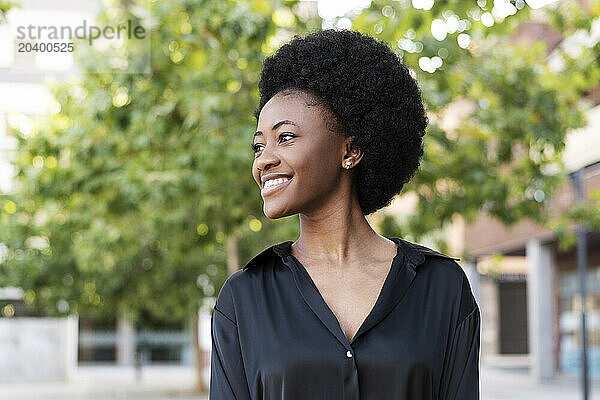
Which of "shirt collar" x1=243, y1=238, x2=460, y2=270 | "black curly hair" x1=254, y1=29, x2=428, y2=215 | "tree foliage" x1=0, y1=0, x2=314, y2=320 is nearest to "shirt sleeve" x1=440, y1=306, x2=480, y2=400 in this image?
"shirt collar" x1=243, y1=238, x2=460, y2=270

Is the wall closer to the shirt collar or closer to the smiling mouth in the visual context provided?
the shirt collar

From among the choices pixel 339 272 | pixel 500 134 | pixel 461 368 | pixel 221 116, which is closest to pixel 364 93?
pixel 339 272

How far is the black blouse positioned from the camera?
6.73 feet

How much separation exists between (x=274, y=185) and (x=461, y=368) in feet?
2.04

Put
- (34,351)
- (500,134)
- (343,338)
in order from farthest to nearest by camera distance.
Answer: (34,351), (500,134), (343,338)

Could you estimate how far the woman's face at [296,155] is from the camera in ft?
7.07

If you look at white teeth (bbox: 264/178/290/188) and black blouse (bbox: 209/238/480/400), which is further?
white teeth (bbox: 264/178/290/188)

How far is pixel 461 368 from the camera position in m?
2.15

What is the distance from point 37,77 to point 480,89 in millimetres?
5609

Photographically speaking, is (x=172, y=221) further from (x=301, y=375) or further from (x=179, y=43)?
(x=301, y=375)

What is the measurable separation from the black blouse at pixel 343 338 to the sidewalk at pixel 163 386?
1961 centimetres

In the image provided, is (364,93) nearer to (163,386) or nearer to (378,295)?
(378,295)

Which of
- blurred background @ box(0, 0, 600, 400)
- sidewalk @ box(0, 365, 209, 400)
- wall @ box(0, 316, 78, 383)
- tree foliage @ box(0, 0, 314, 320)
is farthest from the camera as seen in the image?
wall @ box(0, 316, 78, 383)

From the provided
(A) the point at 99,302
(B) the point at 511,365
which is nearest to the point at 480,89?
(A) the point at 99,302
